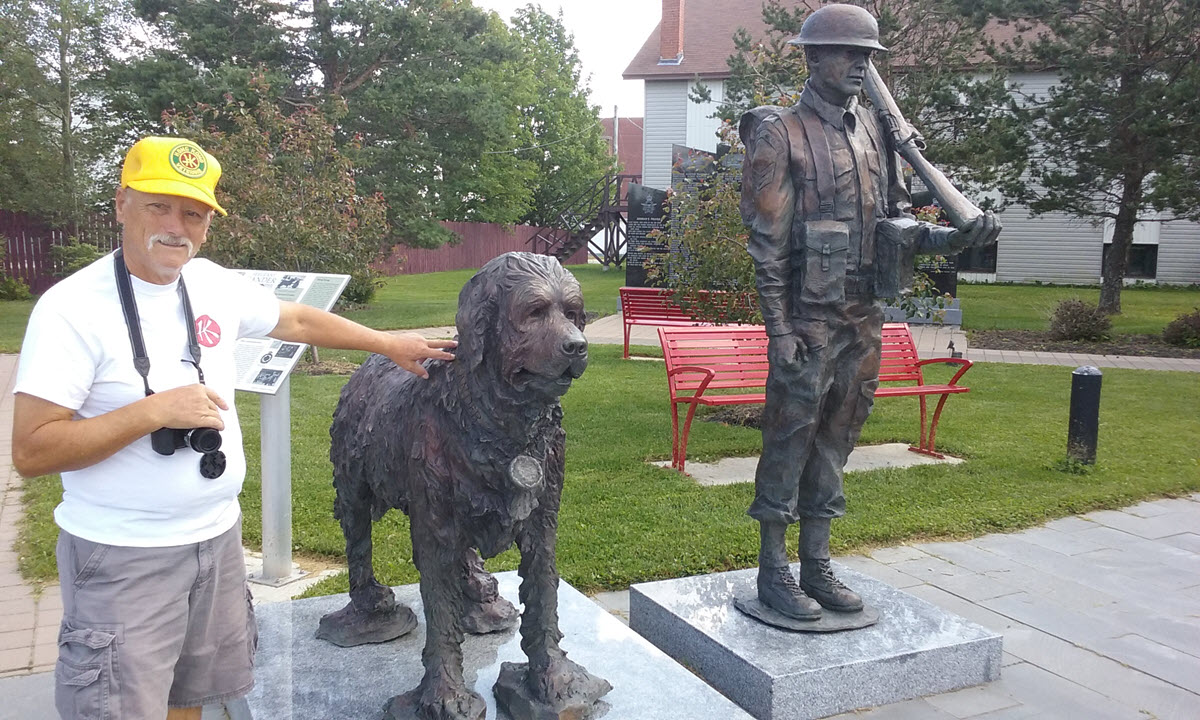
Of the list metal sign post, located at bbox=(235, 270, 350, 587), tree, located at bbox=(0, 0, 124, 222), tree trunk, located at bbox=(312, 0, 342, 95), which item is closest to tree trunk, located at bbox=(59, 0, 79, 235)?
tree, located at bbox=(0, 0, 124, 222)

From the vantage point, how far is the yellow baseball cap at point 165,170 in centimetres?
221

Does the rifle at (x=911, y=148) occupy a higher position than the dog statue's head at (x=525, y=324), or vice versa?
the rifle at (x=911, y=148)

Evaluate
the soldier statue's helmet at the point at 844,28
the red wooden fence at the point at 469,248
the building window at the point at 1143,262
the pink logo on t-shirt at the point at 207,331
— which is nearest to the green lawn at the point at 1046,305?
the building window at the point at 1143,262

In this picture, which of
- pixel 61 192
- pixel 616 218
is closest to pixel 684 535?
pixel 61 192

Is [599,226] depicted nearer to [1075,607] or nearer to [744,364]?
[744,364]

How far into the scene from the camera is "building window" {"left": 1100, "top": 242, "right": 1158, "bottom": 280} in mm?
28625

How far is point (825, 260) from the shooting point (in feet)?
12.3

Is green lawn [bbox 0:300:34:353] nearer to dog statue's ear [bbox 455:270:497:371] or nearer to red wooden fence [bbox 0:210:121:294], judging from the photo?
red wooden fence [bbox 0:210:121:294]

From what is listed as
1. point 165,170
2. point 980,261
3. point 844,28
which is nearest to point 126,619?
point 165,170

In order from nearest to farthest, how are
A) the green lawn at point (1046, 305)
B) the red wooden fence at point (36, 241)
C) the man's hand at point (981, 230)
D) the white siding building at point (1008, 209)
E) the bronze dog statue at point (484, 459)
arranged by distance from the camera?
the bronze dog statue at point (484, 459), the man's hand at point (981, 230), the green lawn at point (1046, 305), the red wooden fence at point (36, 241), the white siding building at point (1008, 209)

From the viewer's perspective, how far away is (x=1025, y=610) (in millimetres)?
4773

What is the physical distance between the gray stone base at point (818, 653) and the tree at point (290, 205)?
896 cm

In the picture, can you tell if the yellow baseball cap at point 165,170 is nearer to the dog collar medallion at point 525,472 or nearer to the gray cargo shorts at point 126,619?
the gray cargo shorts at point 126,619

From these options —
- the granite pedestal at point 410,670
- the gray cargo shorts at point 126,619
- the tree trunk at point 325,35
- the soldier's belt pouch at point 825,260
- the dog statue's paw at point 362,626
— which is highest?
the tree trunk at point 325,35
